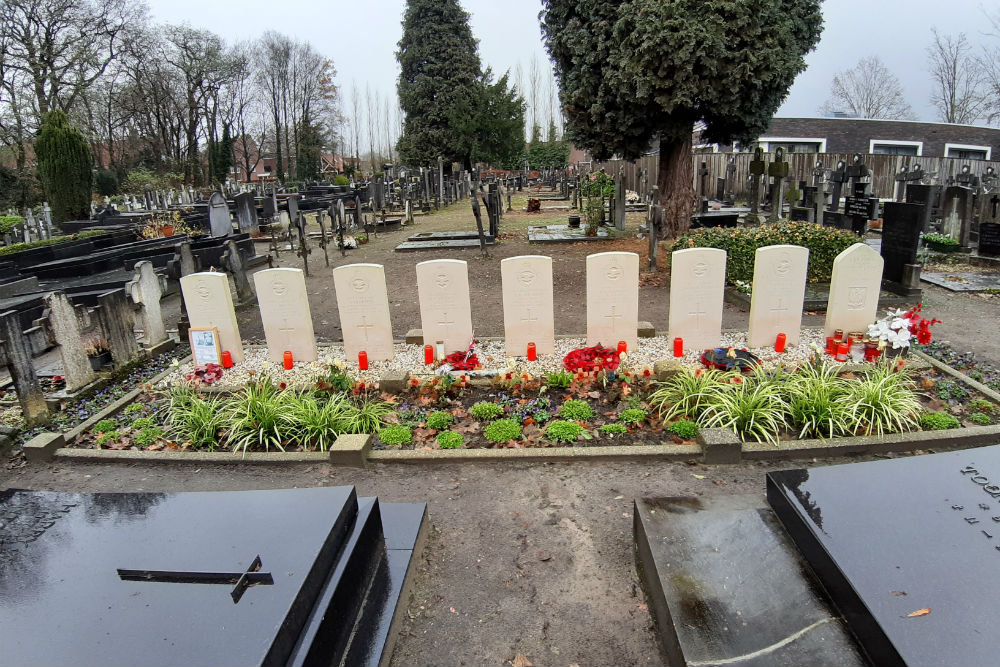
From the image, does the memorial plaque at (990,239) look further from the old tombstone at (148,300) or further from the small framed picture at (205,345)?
the old tombstone at (148,300)

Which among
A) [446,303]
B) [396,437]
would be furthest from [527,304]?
[396,437]

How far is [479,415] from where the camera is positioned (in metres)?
5.25

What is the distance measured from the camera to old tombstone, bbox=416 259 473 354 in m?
6.32

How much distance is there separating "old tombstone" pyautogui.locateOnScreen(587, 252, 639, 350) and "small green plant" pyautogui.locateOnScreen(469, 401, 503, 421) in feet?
5.92

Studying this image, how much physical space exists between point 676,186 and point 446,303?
8.85m

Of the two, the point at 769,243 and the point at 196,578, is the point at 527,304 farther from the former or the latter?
the point at 769,243

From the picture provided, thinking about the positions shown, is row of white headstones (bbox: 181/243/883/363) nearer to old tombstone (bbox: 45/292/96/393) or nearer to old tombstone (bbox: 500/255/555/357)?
old tombstone (bbox: 500/255/555/357)

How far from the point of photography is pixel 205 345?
21.6 feet

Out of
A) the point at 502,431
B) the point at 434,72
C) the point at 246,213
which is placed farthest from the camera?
the point at 434,72

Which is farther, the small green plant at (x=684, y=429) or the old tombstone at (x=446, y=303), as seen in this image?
the old tombstone at (x=446, y=303)

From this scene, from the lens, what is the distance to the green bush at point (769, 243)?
9148 mm

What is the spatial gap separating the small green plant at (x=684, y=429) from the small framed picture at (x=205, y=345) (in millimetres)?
4940

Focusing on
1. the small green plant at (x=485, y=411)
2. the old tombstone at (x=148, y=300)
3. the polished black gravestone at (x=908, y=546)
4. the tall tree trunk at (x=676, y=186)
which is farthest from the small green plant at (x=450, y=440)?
the tall tree trunk at (x=676, y=186)

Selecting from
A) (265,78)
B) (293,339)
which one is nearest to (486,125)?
(293,339)
